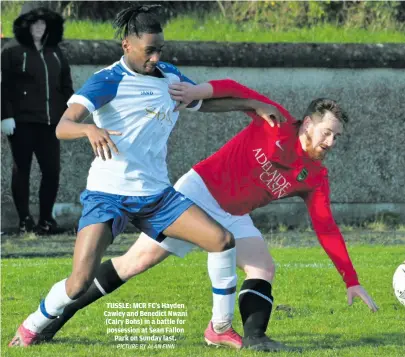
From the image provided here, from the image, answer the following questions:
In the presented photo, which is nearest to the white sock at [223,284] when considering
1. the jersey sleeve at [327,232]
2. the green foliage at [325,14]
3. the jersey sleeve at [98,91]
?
the jersey sleeve at [327,232]

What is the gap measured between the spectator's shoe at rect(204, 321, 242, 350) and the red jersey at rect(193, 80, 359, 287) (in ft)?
2.63

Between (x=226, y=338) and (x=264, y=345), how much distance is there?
27 centimetres

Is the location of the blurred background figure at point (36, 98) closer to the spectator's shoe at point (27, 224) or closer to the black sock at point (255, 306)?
the spectator's shoe at point (27, 224)

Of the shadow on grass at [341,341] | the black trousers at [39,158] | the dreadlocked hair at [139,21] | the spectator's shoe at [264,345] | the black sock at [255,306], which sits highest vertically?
the dreadlocked hair at [139,21]

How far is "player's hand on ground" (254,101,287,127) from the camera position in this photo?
8.12 meters

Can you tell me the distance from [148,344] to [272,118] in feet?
5.46

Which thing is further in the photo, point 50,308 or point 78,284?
point 50,308

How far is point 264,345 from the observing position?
7.80 metres

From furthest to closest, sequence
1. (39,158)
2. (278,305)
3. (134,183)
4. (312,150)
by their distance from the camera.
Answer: (39,158) → (278,305) → (312,150) → (134,183)

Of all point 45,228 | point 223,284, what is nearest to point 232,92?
point 223,284

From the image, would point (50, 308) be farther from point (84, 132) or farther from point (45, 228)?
point (45, 228)

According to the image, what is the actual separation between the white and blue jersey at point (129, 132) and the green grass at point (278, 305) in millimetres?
1040

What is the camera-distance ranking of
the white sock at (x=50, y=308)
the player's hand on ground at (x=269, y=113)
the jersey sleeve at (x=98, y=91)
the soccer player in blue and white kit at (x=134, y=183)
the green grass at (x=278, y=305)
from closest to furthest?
the jersey sleeve at (x=98, y=91) < the soccer player in blue and white kit at (x=134, y=183) < the white sock at (x=50, y=308) < the green grass at (x=278, y=305) < the player's hand on ground at (x=269, y=113)

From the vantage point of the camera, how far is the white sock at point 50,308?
25.3ft
